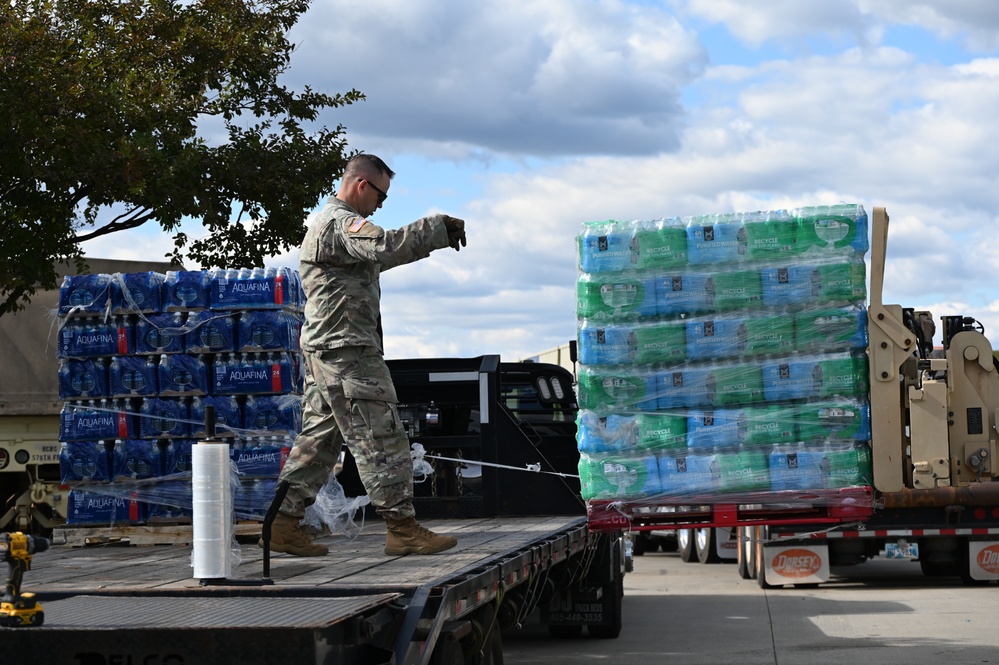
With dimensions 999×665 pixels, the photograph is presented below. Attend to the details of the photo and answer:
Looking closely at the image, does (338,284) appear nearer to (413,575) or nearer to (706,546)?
(413,575)

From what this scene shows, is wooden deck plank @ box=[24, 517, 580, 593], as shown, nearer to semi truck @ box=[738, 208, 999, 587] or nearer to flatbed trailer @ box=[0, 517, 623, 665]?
flatbed trailer @ box=[0, 517, 623, 665]

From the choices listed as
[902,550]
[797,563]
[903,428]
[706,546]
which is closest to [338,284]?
[903,428]

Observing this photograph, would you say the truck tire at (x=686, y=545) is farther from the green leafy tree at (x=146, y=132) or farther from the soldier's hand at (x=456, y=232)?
the soldier's hand at (x=456, y=232)

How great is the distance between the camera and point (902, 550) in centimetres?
1439

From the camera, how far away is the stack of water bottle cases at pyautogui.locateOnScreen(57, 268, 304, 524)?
27.6 ft

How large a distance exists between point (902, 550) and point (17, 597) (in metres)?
11.9

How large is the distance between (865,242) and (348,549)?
10.5 ft

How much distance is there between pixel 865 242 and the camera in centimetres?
744

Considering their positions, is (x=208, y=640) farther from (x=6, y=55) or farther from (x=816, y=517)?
(x=6, y=55)

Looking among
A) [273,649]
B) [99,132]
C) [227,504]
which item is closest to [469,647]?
[227,504]

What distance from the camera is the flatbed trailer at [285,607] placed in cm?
394

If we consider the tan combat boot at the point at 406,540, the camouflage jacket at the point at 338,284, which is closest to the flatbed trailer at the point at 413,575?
the tan combat boot at the point at 406,540

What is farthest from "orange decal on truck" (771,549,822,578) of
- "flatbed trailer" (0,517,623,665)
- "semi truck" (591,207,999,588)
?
"flatbed trailer" (0,517,623,665)

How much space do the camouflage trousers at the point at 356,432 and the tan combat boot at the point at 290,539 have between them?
1.9 inches
